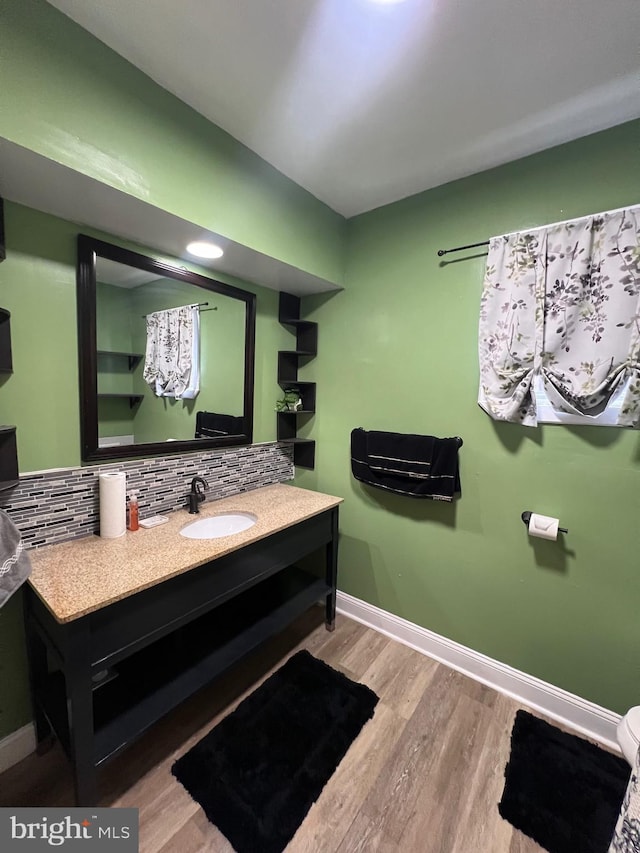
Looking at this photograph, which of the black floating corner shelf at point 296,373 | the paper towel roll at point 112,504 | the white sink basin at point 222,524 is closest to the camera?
the paper towel roll at point 112,504

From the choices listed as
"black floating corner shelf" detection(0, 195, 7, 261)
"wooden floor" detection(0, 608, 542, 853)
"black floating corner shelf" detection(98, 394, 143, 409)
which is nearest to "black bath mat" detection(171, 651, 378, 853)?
"wooden floor" detection(0, 608, 542, 853)

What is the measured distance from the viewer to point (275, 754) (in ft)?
4.25

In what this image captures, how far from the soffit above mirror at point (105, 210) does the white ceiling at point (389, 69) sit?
41cm

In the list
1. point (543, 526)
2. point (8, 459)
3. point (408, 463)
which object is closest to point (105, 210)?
point (8, 459)

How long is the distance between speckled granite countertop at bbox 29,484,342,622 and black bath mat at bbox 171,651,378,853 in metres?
0.79

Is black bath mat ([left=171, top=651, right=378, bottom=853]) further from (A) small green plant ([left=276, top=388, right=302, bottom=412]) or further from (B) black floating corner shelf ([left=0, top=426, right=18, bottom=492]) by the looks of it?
(A) small green plant ([left=276, top=388, right=302, bottom=412])

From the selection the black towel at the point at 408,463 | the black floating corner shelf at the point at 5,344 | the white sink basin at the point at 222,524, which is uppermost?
the black floating corner shelf at the point at 5,344

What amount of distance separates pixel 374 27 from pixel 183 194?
79 centimetres

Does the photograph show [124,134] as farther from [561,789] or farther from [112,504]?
[561,789]

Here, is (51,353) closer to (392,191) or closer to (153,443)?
(153,443)

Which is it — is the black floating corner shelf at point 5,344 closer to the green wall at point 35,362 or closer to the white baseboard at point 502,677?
the green wall at point 35,362

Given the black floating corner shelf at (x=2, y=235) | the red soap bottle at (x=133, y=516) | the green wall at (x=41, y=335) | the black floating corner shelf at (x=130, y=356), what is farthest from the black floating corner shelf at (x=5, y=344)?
the red soap bottle at (x=133, y=516)

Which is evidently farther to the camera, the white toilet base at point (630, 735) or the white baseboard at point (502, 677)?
the white baseboard at point (502, 677)

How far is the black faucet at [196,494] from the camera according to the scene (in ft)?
5.48
